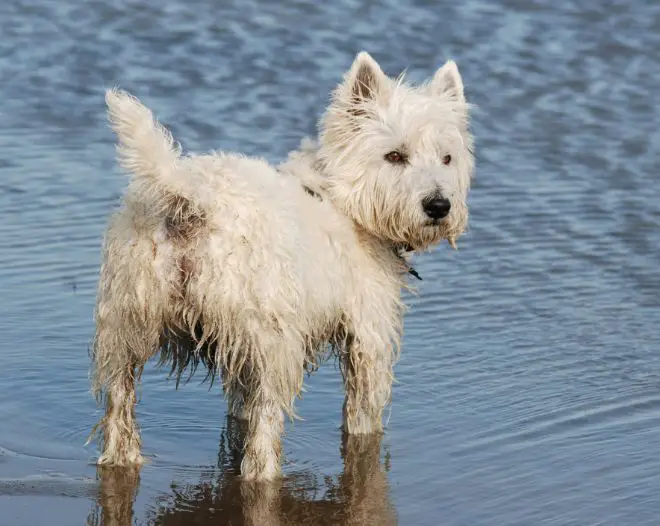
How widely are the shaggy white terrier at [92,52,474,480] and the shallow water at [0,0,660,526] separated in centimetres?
38

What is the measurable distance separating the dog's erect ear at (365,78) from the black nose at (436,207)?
0.62 meters

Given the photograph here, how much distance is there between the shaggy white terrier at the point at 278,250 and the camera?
5668mm

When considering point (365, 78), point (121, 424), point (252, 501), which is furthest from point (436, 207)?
point (121, 424)

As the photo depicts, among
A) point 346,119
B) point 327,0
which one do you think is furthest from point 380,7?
point 346,119

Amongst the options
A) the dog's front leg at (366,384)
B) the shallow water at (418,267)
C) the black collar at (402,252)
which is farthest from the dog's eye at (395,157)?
the shallow water at (418,267)

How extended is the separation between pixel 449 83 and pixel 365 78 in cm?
53

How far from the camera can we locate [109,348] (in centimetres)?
596

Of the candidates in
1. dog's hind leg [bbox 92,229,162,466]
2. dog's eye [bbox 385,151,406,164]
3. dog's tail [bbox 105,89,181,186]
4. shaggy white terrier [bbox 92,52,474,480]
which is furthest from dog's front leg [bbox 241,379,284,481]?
dog's eye [bbox 385,151,406,164]

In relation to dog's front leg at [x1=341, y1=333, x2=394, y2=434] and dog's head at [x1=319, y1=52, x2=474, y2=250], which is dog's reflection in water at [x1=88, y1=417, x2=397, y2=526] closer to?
dog's front leg at [x1=341, y1=333, x2=394, y2=434]

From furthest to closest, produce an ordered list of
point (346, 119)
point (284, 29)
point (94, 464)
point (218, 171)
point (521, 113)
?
point (284, 29), point (521, 113), point (346, 119), point (94, 464), point (218, 171)

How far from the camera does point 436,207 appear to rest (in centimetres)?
668

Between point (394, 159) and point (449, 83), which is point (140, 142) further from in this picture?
point (449, 83)

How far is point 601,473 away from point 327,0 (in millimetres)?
10292

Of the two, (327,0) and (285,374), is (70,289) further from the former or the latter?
(327,0)
